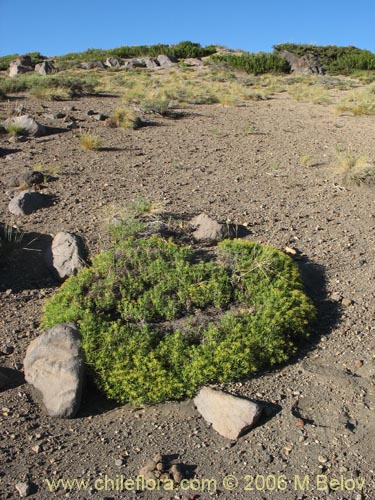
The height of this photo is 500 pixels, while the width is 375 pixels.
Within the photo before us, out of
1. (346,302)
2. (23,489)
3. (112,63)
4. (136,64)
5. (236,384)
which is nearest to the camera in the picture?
(23,489)

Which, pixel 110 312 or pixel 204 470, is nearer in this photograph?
pixel 204 470

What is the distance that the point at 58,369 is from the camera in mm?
4605

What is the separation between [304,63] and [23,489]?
32213mm

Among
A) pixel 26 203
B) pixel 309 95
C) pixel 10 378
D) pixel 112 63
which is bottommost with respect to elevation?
pixel 10 378

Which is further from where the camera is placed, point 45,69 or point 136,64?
point 136,64

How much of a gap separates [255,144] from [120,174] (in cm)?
349

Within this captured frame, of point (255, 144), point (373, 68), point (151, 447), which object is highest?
point (373, 68)

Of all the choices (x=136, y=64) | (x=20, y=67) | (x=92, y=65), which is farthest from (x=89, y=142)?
(x=136, y=64)

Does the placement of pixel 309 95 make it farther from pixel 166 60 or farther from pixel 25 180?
pixel 166 60

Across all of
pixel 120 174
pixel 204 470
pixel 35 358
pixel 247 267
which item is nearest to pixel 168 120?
pixel 120 174

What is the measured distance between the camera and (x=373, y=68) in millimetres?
31750

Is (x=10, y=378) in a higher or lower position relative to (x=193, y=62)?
lower

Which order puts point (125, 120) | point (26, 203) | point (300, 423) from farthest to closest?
point (125, 120), point (26, 203), point (300, 423)

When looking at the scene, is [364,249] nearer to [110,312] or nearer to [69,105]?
[110,312]
